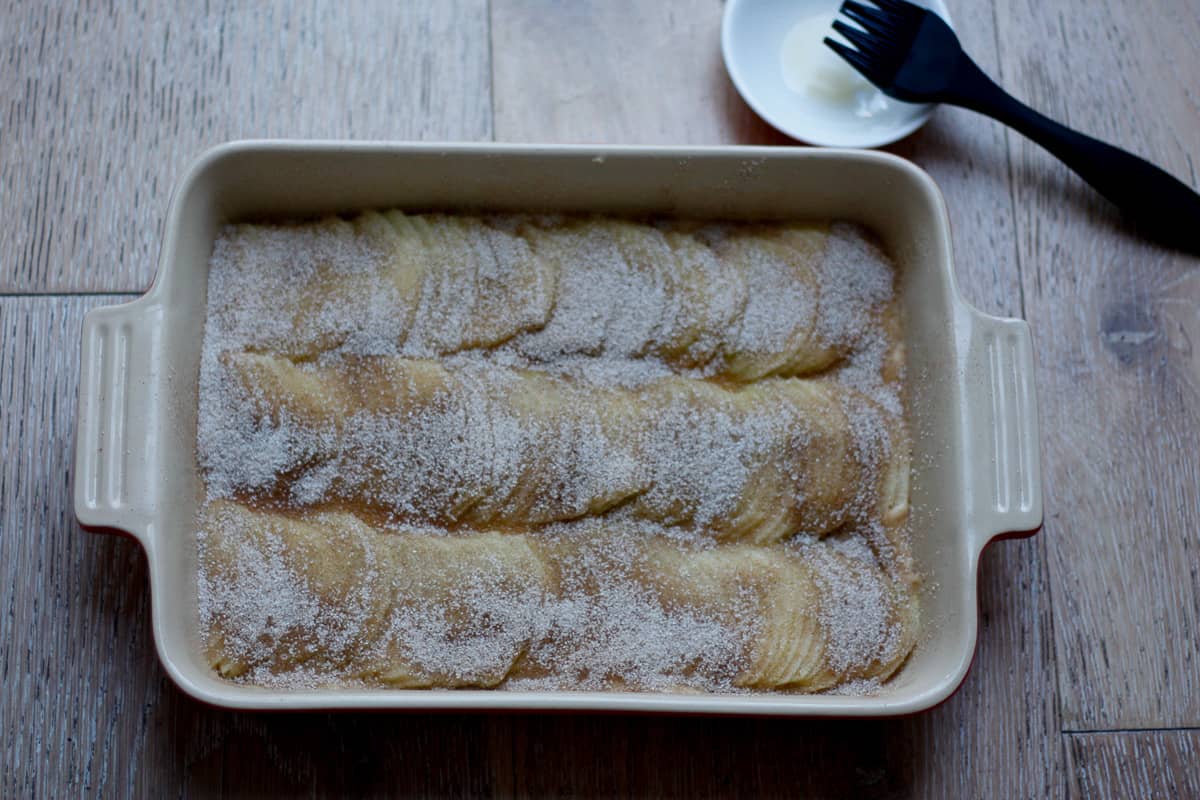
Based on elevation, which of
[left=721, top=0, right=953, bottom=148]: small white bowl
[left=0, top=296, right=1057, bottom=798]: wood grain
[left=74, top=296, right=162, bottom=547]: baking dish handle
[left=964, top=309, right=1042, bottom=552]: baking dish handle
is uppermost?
[left=721, top=0, right=953, bottom=148]: small white bowl

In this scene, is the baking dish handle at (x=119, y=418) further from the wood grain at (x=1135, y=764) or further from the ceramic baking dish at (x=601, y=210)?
the wood grain at (x=1135, y=764)

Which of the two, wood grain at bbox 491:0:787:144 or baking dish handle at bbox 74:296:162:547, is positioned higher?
wood grain at bbox 491:0:787:144

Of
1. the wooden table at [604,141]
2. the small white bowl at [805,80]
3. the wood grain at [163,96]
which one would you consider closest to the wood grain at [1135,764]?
the wooden table at [604,141]

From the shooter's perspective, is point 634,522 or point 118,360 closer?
point 118,360

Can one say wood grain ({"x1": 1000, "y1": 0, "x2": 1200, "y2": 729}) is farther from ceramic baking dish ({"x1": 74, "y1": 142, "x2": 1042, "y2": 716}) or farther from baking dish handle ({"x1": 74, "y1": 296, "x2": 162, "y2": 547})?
baking dish handle ({"x1": 74, "y1": 296, "x2": 162, "y2": 547})

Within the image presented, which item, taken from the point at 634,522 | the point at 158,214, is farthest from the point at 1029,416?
the point at 158,214

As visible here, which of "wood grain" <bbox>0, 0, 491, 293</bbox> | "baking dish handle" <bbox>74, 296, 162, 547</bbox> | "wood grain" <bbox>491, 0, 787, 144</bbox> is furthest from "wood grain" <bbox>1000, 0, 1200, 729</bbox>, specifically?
"baking dish handle" <bbox>74, 296, 162, 547</bbox>

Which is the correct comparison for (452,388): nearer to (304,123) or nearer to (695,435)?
(695,435)
